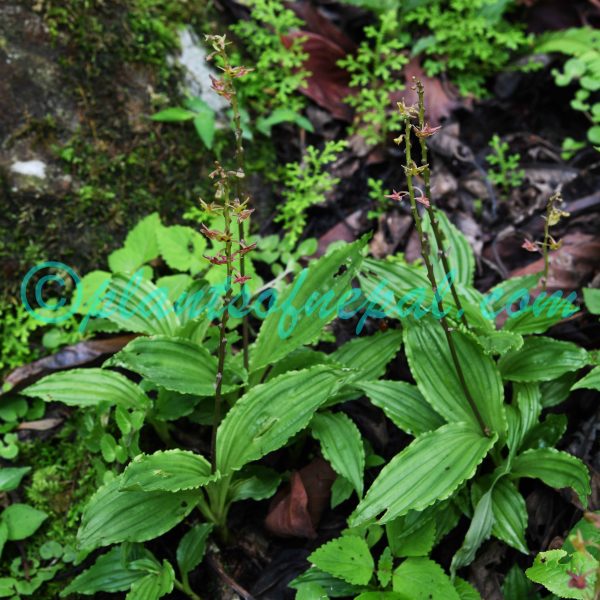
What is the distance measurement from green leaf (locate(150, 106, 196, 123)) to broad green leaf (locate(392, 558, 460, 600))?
285 cm

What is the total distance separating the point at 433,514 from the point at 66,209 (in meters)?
2.60

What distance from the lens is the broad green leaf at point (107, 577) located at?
261cm

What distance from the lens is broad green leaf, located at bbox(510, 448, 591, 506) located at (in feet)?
8.11

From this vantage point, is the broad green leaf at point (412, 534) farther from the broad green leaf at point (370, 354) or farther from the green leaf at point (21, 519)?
the green leaf at point (21, 519)

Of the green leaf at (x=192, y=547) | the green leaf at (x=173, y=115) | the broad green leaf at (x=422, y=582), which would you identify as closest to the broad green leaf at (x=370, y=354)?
the broad green leaf at (x=422, y=582)

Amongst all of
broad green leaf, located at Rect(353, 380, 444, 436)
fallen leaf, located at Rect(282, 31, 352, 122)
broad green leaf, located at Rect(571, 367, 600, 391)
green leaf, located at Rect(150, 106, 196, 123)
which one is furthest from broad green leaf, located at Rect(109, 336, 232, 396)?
fallen leaf, located at Rect(282, 31, 352, 122)

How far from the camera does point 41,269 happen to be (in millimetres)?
3555

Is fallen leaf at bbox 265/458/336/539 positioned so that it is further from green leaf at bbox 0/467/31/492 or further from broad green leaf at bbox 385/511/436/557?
green leaf at bbox 0/467/31/492

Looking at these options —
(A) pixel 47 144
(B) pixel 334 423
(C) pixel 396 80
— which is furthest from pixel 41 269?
(C) pixel 396 80

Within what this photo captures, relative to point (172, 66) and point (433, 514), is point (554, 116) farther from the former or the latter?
point (433, 514)

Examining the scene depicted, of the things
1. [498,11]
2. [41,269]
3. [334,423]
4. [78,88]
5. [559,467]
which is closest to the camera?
[559,467]

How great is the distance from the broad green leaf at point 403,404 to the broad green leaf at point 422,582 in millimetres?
545

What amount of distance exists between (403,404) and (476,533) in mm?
597

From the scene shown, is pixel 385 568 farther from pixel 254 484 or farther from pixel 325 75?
pixel 325 75
